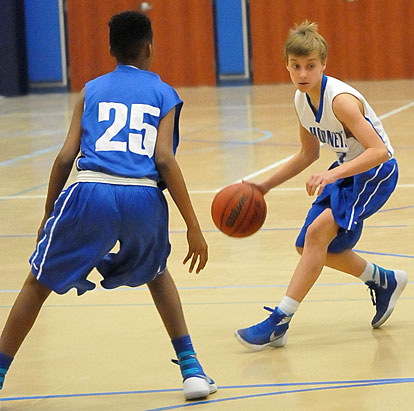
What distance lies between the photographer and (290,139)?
1059 centimetres

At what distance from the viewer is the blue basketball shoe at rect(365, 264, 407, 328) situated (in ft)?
13.1

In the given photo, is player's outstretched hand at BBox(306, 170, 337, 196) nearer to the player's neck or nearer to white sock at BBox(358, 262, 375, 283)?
the player's neck

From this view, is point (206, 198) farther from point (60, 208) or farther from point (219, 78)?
point (219, 78)

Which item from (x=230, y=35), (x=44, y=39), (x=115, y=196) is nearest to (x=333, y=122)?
(x=115, y=196)

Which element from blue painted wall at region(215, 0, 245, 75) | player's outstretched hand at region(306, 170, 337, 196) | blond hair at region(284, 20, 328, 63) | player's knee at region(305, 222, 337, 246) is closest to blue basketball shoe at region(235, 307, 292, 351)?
player's knee at region(305, 222, 337, 246)

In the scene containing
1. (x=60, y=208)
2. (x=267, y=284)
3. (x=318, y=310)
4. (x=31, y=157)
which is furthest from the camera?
(x=31, y=157)

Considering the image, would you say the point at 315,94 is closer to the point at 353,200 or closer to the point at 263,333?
the point at 353,200

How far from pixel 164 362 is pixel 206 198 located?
12.2 feet

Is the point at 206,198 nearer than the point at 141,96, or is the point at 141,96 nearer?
the point at 141,96

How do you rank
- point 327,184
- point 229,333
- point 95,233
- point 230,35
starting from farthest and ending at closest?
point 230,35, point 229,333, point 327,184, point 95,233

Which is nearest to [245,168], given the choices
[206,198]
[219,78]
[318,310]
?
[206,198]

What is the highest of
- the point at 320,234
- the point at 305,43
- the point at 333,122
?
the point at 305,43

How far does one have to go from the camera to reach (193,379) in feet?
10.6

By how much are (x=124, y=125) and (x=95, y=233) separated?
359 mm
